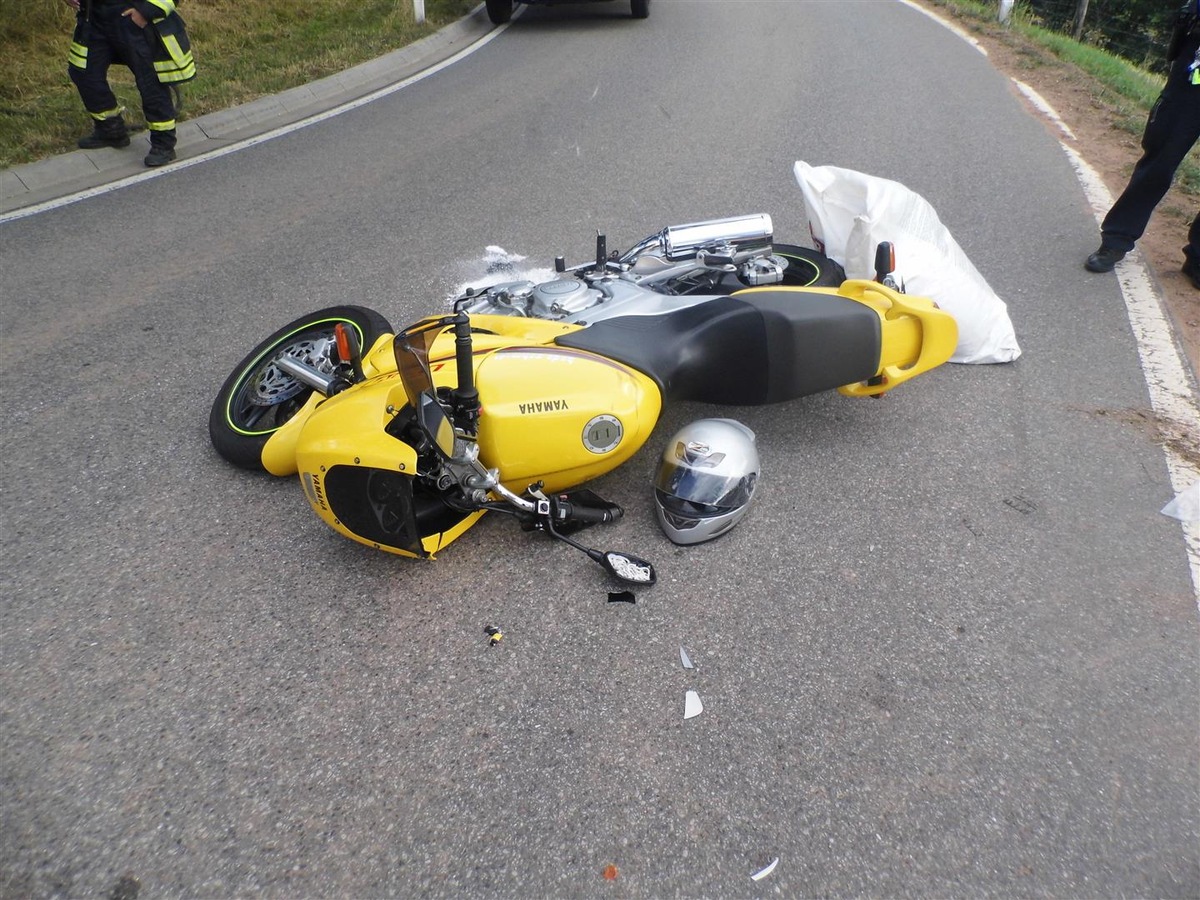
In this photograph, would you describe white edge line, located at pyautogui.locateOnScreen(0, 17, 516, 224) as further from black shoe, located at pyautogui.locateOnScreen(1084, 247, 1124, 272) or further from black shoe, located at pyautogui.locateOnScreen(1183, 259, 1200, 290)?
black shoe, located at pyautogui.locateOnScreen(1183, 259, 1200, 290)

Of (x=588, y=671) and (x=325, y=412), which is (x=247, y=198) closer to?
(x=325, y=412)

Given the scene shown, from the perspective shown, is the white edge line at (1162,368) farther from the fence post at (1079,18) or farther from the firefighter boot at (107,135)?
the fence post at (1079,18)

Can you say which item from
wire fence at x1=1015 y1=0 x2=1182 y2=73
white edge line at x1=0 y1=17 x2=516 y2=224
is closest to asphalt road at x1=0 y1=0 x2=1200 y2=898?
white edge line at x1=0 y1=17 x2=516 y2=224

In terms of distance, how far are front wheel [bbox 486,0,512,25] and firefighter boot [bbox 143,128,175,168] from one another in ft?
18.8

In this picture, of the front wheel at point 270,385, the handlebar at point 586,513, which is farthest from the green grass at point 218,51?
the handlebar at point 586,513

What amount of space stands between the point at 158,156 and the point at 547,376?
521 cm

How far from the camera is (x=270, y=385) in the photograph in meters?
3.40

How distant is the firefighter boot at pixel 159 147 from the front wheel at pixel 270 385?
3.79 metres

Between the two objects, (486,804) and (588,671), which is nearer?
(486,804)

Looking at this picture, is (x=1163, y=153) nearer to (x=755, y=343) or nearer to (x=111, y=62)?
(x=755, y=343)

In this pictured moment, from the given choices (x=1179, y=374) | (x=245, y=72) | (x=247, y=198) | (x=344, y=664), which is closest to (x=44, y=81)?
(x=245, y=72)

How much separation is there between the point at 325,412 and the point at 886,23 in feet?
36.4

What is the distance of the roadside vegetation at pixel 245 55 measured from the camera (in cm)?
680

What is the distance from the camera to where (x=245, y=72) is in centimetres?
813
